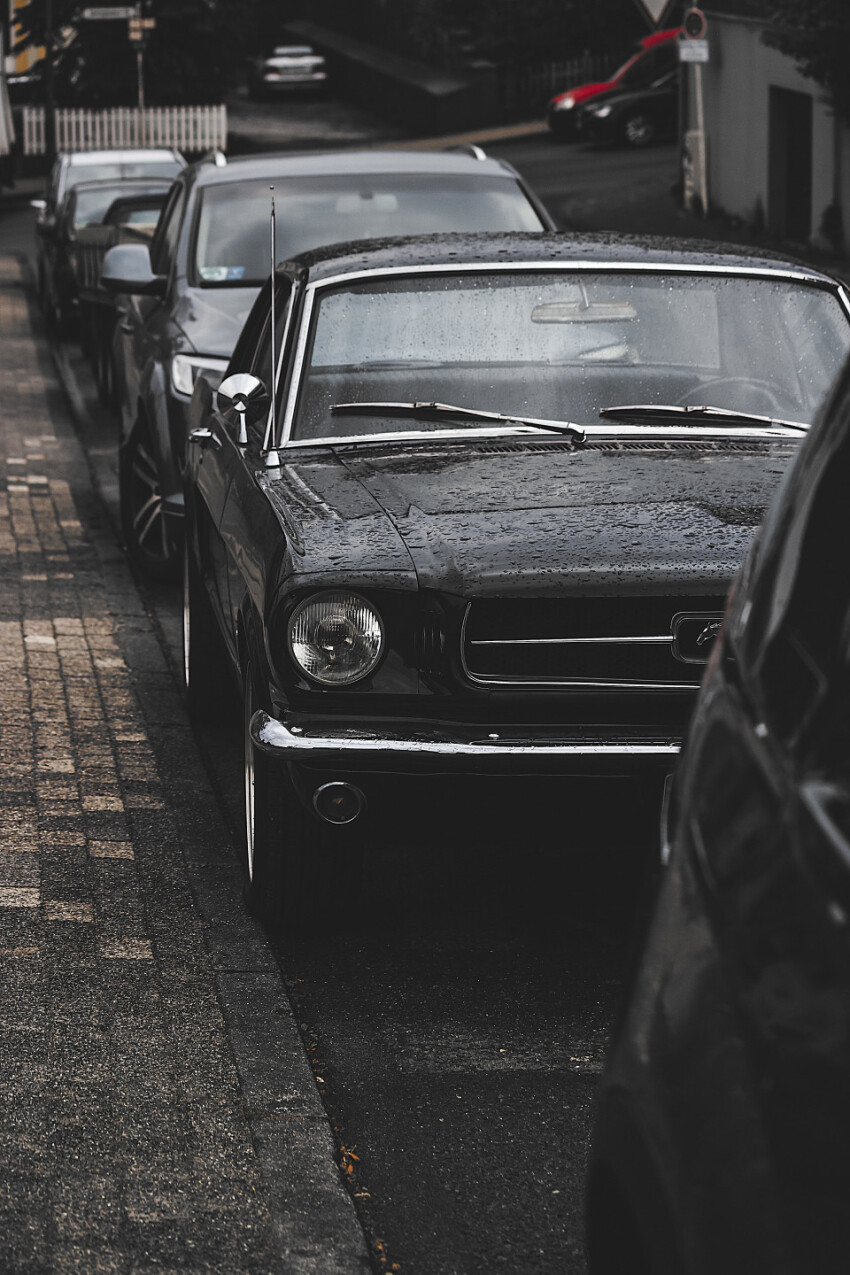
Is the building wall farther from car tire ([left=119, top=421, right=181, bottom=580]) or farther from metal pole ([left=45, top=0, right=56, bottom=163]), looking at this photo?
car tire ([left=119, top=421, right=181, bottom=580])

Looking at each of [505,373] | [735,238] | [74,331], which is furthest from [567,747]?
[735,238]

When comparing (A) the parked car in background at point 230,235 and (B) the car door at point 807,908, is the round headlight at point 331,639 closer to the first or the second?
(B) the car door at point 807,908

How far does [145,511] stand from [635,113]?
111ft

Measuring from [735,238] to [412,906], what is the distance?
84.9 ft

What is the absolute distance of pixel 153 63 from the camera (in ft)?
152

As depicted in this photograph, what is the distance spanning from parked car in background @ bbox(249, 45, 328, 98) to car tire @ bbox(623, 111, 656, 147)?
557 inches

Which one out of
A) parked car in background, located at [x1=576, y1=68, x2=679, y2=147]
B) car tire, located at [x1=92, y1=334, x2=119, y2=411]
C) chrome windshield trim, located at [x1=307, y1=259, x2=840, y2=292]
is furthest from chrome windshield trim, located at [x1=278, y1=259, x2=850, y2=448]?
parked car in background, located at [x1=576, y1=68, x2=679, y2=147]

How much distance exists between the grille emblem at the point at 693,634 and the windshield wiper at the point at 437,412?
4.29ft

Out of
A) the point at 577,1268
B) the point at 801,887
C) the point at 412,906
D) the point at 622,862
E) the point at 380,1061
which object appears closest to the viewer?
the point at 801,887

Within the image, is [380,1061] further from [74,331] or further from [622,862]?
[74,331]

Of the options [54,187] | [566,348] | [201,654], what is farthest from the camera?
[54,187]

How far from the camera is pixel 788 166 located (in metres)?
29.8

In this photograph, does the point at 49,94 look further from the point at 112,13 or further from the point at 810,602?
the point at 810,602

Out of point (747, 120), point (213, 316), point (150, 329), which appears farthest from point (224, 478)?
point (747, 120)
